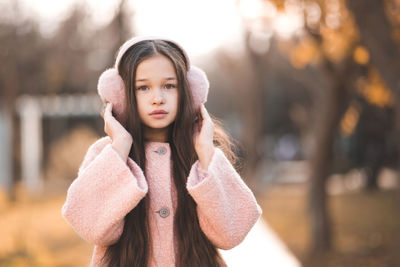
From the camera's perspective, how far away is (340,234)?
351 inches

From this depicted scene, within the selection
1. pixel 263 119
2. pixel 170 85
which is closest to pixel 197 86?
pixel 170 85

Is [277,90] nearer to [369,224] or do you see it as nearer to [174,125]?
[369,224]

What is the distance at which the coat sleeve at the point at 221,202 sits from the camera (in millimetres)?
2082

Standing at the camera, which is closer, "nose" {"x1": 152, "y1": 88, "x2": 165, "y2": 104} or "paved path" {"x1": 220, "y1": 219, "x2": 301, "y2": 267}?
"nose" {"x1": 152, "y1": 88, "x2": 165, "y2": 104}

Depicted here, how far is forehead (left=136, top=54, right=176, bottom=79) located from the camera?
2199mm

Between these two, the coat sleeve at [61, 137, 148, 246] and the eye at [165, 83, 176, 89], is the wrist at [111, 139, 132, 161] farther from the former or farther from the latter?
the eye at [165, 83, 176, 89]

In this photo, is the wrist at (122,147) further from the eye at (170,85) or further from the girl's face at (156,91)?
the eye at (170,85)

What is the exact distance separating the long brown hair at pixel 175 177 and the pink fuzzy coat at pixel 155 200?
37 millimetres

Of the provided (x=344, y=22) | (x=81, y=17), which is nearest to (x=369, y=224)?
(x=344, y=22)

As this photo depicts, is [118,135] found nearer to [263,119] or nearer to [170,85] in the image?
[170,85]

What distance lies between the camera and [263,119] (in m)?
14.9

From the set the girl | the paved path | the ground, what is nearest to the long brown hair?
the girl

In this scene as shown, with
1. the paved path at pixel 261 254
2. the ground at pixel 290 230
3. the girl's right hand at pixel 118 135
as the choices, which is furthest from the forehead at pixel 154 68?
the paved path at pixel 261 254

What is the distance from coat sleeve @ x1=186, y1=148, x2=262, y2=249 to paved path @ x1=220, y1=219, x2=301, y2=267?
388 cm
